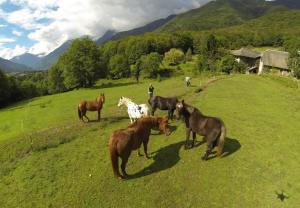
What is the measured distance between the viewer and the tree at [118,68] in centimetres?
9288

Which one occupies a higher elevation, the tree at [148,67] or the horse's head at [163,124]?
the horse's head at [163,124]

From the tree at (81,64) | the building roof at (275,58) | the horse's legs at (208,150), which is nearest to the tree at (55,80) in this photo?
the tree at (81,64)

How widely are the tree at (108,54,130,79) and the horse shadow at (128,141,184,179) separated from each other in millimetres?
77416

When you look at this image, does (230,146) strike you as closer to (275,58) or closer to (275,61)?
(275,61)

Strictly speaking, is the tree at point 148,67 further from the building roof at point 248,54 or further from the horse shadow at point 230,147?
the horse shadow at point 230,147

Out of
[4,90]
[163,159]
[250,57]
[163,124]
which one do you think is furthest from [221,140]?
[250,57]

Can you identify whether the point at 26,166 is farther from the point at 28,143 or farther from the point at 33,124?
the point at 33,124

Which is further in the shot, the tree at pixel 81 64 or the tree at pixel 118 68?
the tree at pixel 118 68

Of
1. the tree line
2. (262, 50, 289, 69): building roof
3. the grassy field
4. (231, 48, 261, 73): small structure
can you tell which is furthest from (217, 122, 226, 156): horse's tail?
(231, 48, 261, 73): small structure

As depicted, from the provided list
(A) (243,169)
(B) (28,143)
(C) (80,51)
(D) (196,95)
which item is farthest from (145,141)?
(C) (80,51)

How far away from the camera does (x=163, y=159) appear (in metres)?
16.2

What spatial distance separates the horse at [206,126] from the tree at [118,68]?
78.5 m

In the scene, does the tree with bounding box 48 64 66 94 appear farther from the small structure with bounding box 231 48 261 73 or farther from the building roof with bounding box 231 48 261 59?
the building roof with bounding box 231 48 261 59

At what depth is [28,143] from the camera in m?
20.8
